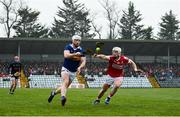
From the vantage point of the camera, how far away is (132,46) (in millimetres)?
59750

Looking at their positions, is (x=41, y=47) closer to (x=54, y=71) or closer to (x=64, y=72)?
(x=54, y=71)

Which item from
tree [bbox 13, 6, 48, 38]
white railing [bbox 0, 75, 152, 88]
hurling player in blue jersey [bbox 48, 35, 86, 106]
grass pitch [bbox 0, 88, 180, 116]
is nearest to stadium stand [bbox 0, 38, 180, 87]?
white railing [bbox 0, 75, 152, 88]

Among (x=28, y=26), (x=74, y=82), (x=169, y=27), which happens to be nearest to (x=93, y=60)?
(x=74, y=82)

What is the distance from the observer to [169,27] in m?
102

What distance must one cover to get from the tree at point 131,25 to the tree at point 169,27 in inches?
281

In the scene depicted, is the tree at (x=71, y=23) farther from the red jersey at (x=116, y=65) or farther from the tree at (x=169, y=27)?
the red jersey at (x=116, y=65)

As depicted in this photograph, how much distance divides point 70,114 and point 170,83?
149 ft

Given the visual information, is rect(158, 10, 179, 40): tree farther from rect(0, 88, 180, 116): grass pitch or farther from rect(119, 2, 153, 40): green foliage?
rect(0, 88, 180, 116): grass pitch

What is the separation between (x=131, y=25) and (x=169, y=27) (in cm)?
963

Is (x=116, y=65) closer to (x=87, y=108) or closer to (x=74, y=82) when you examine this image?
(x=87, y=108)

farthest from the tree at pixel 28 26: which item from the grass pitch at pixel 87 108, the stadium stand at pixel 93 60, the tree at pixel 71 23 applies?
the grass pitch at pixel 87 108

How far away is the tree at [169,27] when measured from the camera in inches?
4006

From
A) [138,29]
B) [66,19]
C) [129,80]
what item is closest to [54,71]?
[129,80]

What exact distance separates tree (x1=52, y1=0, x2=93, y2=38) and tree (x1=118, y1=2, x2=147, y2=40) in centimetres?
767
